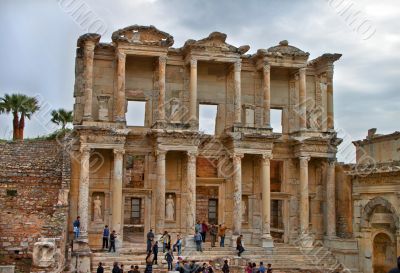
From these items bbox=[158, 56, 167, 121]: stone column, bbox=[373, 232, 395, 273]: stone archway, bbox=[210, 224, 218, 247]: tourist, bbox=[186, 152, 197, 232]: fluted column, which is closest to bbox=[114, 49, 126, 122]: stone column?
bbox=[158, 56, 167, 121]: stone column

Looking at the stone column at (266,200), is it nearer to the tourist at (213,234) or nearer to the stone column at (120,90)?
the tourist at (213,234)

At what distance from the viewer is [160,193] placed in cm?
2478

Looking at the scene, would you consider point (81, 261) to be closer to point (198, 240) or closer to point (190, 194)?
point (198, 240)

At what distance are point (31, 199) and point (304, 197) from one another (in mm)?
12539

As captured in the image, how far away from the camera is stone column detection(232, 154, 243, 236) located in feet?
83.8

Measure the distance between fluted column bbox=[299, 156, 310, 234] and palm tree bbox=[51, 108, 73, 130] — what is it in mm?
21190

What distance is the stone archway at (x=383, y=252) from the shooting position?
81.0 ft

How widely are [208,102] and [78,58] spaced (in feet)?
21.5

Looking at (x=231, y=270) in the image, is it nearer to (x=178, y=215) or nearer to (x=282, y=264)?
(x=282, y=264)

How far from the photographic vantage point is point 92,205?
83.0 ft

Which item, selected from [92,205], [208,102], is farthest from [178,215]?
[208,102]

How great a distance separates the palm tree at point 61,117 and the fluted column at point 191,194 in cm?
1935

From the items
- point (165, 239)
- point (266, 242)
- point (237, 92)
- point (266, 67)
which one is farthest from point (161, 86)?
point (266, 242)

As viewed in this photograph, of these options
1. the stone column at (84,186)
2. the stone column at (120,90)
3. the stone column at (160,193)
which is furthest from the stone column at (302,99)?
→ the stone column at (84,186)
